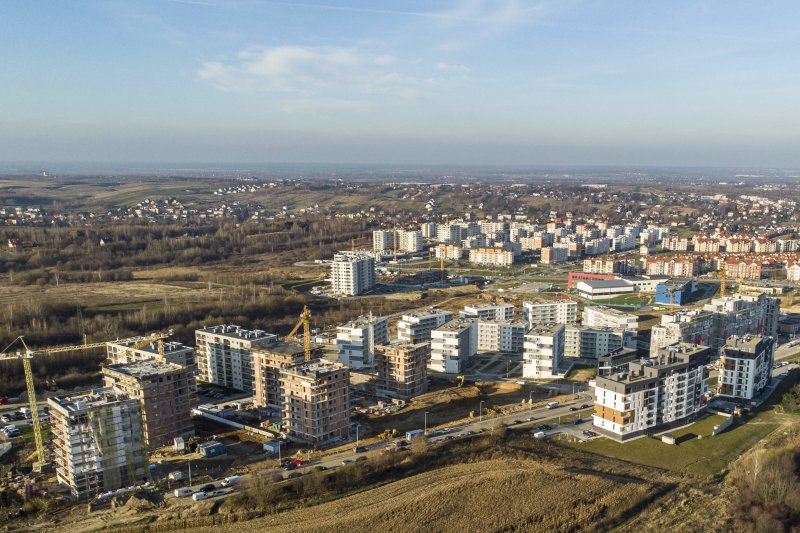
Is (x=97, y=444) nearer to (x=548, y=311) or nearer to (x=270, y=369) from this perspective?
(x=270, y=369)

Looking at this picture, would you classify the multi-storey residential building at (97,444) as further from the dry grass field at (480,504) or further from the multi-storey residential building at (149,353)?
the multi-storey residential building at (149,353)

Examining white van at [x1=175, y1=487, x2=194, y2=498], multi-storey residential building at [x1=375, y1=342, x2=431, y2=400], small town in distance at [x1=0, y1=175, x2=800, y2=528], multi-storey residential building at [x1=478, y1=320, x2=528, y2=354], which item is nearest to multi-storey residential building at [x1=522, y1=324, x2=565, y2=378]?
small town in distance at [x1=0, y1=175, x2=800, y2=528]

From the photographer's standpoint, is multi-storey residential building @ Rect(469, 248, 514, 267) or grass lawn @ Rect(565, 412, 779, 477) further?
multi-storey residential building @ Rect(469, 248, 514, 267)

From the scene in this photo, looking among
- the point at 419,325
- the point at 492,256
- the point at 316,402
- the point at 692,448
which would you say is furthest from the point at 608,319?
Answer: the point at 492,256

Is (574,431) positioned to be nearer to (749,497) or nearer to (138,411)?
(749,497)

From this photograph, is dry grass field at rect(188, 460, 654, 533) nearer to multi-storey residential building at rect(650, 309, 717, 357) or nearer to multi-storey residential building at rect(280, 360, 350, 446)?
multi-storey residential building at rect(280, 360, 350, 446)

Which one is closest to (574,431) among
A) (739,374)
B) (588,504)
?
(588,504)
